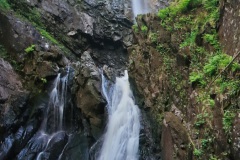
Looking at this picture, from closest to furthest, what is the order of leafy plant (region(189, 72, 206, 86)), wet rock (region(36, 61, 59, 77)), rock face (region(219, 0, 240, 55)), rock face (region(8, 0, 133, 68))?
rock face (region(219, 0, 240, 55)), leafy plant (region(189, 72, 206, 86)), wet rock (region(36, 61, 59, 77)), rock face (region(8, 0, 133, 68))

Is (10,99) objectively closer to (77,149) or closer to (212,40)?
(77,149)

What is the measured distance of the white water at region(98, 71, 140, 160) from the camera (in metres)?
11.3

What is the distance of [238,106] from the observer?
6102mm

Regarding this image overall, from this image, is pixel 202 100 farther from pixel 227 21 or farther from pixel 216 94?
pixel 227 21

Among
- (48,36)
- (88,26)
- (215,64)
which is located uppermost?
(88,26)

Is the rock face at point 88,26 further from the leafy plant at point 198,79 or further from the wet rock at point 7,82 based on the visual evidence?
the leafy plant at point 198,79

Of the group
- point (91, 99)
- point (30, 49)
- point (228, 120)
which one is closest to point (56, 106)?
point (91, 99)

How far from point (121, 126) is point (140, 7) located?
16.0m

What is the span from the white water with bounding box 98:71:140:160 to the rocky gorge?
338mm

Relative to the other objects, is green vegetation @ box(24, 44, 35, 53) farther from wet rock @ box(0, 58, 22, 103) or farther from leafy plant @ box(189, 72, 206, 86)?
leafy plant @ box(189, 72, 206, 86)

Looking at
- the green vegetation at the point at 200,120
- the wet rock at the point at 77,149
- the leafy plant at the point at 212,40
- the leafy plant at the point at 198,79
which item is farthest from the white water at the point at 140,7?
the green vegetation at the point at 200,120

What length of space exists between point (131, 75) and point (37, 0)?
10360 millimetres

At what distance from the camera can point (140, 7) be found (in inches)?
993

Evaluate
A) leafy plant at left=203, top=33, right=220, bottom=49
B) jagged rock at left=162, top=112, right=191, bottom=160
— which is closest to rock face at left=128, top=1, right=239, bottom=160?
jagged rock at left=162, top=112, right=191, bottom=160
